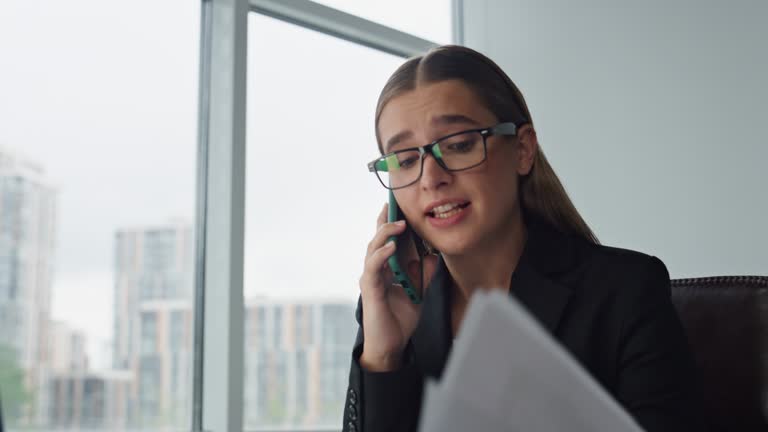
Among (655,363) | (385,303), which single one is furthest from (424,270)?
(655,363)

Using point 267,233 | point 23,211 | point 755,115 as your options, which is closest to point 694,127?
point 755,115

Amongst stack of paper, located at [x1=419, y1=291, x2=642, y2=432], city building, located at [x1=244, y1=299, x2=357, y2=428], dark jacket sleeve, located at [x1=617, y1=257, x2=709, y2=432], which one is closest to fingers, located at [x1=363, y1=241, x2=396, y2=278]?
dark jacket sleeve, located at [x1=617, y1=257, x2=709, y2=432]

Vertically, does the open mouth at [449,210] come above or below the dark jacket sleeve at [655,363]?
above

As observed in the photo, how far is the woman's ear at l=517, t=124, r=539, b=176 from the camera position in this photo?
4.02 ft

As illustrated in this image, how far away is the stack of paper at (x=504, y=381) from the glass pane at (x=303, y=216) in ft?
6.66

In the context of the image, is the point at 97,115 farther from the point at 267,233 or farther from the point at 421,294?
the point at 421,294

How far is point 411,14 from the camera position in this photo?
3189mm

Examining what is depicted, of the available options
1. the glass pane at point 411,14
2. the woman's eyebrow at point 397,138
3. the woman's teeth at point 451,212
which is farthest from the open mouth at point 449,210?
the glass pane at point 411,14

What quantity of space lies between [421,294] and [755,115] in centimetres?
167

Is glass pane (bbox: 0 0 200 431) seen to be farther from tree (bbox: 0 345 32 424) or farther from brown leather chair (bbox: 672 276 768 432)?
brown leather chair (bbox: 672 276 768 432)

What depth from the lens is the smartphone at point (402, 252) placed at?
1.28m

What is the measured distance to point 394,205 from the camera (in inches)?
51.6

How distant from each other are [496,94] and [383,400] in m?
0.53

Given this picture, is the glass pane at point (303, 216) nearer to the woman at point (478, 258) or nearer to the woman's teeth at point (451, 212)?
the woman at point (478, 258)
